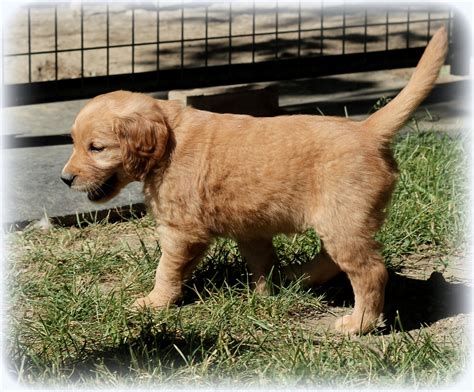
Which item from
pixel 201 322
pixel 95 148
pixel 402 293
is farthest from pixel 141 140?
pixel 402 293

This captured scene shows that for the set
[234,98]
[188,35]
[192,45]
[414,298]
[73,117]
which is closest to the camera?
[414,298]

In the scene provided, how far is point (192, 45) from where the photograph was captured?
10562 mm

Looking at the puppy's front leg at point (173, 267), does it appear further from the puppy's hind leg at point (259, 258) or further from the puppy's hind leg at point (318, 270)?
the puppy's hind leg at point (318, 270)

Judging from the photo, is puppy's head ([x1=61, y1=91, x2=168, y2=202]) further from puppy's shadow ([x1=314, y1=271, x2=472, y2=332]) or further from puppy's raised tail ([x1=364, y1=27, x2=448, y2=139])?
puppy's shadow ([x1=314, y1=271, x2=472, y2=332])

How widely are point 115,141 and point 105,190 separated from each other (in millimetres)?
335

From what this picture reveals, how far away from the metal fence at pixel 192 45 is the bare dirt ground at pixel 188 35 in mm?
13

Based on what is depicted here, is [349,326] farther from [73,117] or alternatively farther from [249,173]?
[73,117]

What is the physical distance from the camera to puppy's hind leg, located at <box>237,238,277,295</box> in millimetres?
5230

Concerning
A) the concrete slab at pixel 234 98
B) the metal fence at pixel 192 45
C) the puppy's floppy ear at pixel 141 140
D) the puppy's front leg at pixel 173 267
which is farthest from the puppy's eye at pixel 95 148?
the metal fence at pixel 192 45

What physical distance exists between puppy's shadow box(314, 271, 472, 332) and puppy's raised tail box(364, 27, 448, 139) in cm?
97

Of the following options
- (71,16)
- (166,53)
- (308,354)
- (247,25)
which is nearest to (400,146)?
(308,354)

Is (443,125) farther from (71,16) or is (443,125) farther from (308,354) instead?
(71,16)

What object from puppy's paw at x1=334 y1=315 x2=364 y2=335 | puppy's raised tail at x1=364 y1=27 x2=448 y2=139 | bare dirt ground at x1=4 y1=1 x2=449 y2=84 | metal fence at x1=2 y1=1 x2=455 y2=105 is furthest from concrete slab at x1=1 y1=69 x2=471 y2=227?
puppy's raised tail at x1=364 y1=27 x2=448 y2=139

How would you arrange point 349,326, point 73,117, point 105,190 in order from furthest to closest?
point 73,117 → point 105,190 → point 349,326
